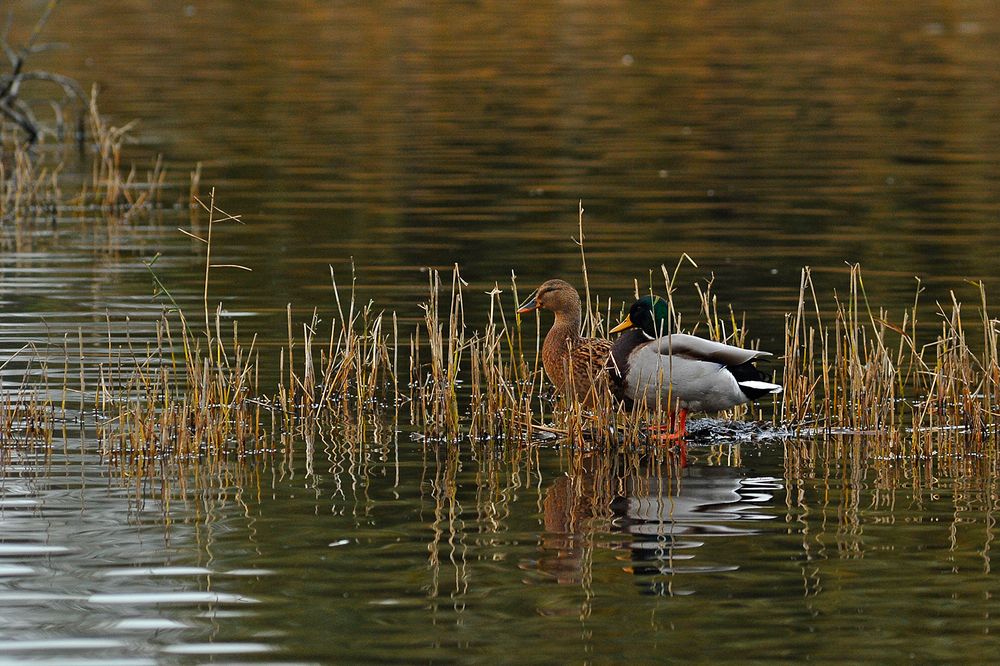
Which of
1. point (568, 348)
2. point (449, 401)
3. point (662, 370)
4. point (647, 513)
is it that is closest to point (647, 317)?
point (662, 370)

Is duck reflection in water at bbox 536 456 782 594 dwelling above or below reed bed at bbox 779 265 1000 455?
below

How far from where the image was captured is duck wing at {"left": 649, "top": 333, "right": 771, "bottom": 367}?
1095 centimetres

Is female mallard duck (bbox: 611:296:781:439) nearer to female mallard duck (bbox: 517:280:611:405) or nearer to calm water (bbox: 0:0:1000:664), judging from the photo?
female mallard duck (bbox: 517:280:611:405)

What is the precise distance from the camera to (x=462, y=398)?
500 inches

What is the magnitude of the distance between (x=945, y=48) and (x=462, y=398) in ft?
112

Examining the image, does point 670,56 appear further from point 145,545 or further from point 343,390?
point 145,545

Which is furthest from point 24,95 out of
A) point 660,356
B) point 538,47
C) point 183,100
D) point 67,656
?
point 67,656

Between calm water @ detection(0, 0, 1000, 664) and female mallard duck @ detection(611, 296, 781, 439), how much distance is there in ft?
1.16

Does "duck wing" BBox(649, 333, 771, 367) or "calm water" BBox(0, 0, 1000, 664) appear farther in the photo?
"duck wing" BBox(649, 333, 771, 367)

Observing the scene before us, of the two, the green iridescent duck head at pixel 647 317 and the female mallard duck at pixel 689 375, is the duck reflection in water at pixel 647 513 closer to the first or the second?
the female mallard duck at pixel 689 375

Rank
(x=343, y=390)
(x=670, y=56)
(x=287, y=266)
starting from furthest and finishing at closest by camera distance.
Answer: (x=670, y=56) < (x=287, y=266) < (x=343, y=390)

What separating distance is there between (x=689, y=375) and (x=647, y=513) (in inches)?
67.3

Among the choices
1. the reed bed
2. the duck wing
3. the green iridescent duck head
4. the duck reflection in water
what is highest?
the green iridescent duck head

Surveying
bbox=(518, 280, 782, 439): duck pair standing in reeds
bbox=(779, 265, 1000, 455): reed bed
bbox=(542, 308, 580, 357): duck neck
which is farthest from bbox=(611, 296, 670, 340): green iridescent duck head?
bbox=(779, 265, 1000, 455): reed bed
